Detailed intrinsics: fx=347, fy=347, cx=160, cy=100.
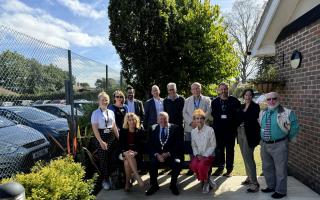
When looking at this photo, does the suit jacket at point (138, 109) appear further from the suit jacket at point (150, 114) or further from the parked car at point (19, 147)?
the parked car at point (19, 147)

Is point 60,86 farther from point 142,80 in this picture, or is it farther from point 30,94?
point 142,80

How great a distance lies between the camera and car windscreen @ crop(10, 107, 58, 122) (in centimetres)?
516

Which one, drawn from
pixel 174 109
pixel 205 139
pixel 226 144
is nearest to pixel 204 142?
pixel 205 139

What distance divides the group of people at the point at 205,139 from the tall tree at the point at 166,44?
20.1 ft

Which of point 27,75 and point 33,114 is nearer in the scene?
point 27,75

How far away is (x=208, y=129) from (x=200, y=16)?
802 cm

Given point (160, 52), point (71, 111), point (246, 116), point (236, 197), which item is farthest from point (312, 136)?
point (160, 52)

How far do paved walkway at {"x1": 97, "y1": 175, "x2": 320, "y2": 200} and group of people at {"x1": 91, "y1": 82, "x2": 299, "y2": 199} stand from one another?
0.12 m

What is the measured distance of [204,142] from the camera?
5902mm

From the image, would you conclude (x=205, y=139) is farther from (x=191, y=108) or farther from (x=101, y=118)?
(x=101, y=118)

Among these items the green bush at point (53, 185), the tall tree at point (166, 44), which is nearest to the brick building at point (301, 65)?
the green bush at point (53, 185)

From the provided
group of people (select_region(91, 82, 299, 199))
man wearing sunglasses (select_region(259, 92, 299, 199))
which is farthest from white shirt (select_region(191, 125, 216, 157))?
man wearing sunglasses (select_region(259, 92, 299, 199))

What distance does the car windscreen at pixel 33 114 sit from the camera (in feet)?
16.9

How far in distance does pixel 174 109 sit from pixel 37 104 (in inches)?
101
